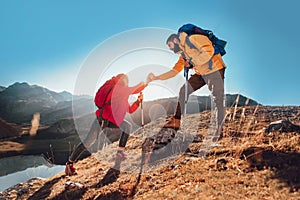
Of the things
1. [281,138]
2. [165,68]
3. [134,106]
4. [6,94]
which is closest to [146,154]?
[134,106]

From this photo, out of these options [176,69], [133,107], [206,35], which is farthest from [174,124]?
[206,35]

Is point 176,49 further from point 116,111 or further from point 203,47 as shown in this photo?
point 116,111

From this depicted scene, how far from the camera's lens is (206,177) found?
14.8ft

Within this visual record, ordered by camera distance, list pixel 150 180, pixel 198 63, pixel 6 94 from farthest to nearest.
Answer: pixel 6 94 < pixel 198 63 < pixel 150 180

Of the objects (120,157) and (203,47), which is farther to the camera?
(120,157)

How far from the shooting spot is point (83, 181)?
6.25 metres

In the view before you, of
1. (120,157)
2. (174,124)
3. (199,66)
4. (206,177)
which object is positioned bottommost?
(120,157)

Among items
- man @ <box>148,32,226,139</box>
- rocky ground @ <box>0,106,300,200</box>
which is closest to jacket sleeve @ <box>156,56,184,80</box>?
man @ <box>148,32,226,139</box>

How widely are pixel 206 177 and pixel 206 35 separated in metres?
3.46

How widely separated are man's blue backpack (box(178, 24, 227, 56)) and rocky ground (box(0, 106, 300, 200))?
2.29 meters

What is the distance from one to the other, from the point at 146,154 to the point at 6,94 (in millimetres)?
158563

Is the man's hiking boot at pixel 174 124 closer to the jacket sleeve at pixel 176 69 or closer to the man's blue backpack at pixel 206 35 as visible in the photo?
the jacket sleeve at pixel 176 69

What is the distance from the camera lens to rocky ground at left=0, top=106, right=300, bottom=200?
3822 mm

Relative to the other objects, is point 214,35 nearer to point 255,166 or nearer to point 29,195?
point 255,166
